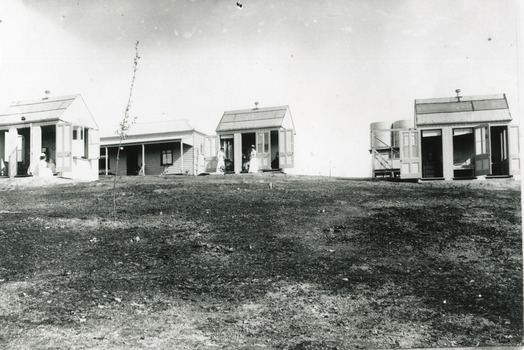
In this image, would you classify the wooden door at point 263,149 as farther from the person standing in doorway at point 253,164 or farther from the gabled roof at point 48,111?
the gabled roof at point 48,111

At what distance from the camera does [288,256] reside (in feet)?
19.0

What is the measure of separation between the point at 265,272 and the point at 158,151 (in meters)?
14.5

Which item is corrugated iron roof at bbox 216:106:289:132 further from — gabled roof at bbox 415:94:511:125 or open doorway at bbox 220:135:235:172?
gabled roof at bbox 415:94:511:125

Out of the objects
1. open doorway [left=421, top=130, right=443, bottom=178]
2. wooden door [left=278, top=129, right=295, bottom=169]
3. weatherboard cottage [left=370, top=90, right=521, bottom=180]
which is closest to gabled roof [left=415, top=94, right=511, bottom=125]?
weatherboard cottage [left=370, top=90, right=521, bottom=180]

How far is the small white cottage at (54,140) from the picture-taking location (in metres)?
8.96

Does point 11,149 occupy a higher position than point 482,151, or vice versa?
point 11,149

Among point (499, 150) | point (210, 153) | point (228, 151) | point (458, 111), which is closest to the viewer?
point (458, 111)

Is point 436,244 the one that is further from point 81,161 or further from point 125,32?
point 81,161

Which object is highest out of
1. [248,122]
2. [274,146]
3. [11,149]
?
[248,122]

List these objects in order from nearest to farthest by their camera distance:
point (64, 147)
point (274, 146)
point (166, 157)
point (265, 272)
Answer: point (265, 272) → point (64, 147) → point (274, 146) → point (166, 157)

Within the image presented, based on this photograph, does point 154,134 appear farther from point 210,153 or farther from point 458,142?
point 458,142

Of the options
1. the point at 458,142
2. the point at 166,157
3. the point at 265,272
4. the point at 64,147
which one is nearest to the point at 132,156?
the point at 166,157

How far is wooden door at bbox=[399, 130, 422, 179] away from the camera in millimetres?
10414

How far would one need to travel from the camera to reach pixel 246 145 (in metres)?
15.8
